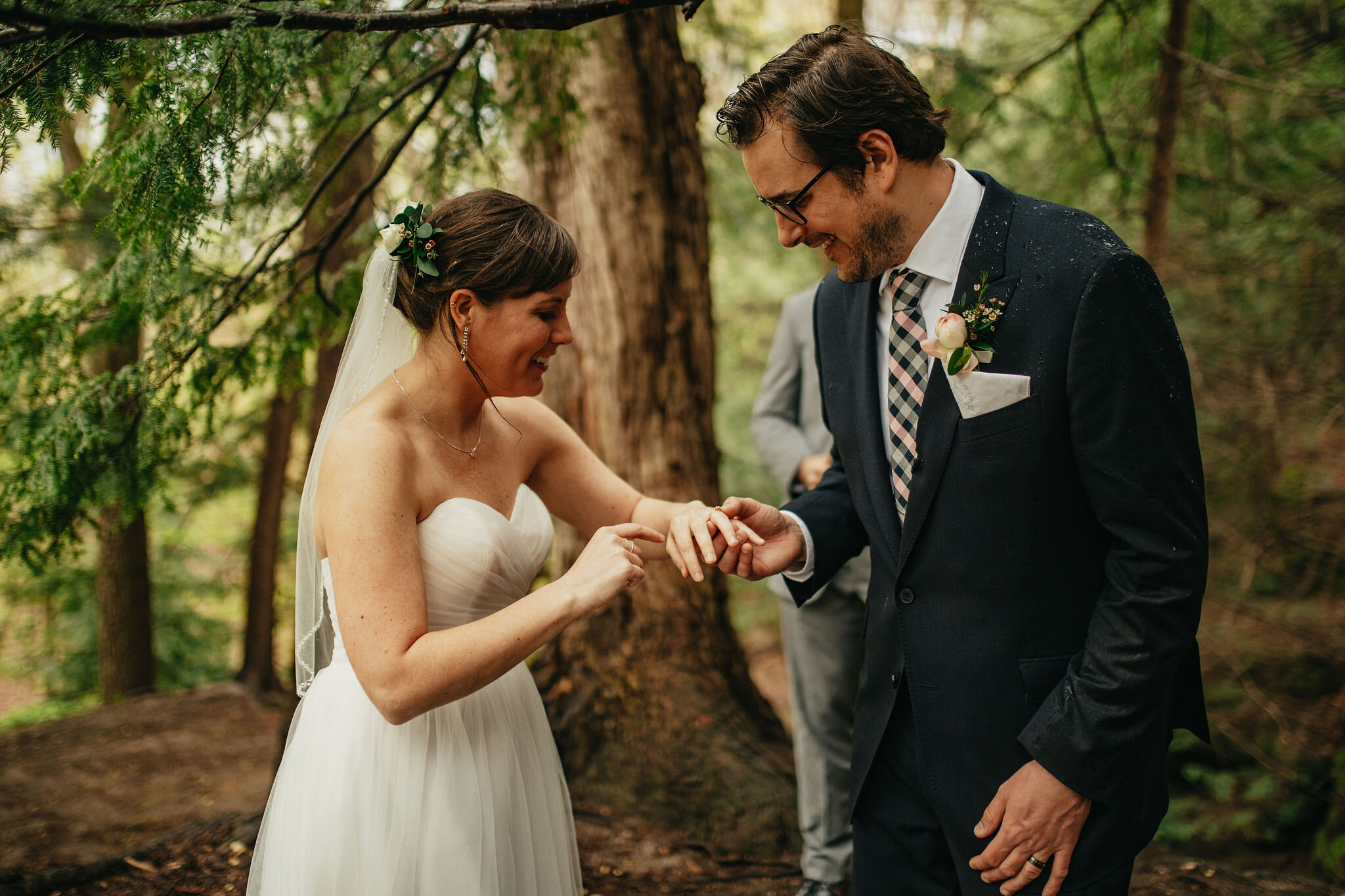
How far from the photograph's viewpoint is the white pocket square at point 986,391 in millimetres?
1816

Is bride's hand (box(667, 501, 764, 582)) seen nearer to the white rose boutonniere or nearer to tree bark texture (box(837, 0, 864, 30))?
the white rose boutonniere

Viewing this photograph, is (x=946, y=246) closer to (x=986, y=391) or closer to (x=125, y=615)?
(x=986, y=391)

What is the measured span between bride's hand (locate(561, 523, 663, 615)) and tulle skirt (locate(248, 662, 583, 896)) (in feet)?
2.02

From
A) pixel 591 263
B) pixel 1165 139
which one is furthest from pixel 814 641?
pixel 1165 139

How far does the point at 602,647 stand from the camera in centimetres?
402

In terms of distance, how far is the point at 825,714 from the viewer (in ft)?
11.4

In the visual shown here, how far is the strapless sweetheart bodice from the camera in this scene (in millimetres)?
2201

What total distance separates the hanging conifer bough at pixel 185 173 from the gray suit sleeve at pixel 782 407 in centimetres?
159

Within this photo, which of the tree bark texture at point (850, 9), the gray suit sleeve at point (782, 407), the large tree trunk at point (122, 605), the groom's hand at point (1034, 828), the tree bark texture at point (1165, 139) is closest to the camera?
the groom's hand at point (1034, 828)

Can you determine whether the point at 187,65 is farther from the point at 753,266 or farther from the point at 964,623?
the point at 753,266

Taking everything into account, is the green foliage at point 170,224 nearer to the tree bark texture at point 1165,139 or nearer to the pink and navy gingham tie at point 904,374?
the pink and navy gingham tie at point 904,374

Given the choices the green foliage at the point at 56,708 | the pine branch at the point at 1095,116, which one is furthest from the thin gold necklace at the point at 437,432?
the green foliage at the point at 56,708

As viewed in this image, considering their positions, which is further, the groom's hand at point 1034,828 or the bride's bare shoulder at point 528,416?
the bride's bare shoulder at point 528,416

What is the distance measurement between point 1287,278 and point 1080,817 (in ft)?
19.6
